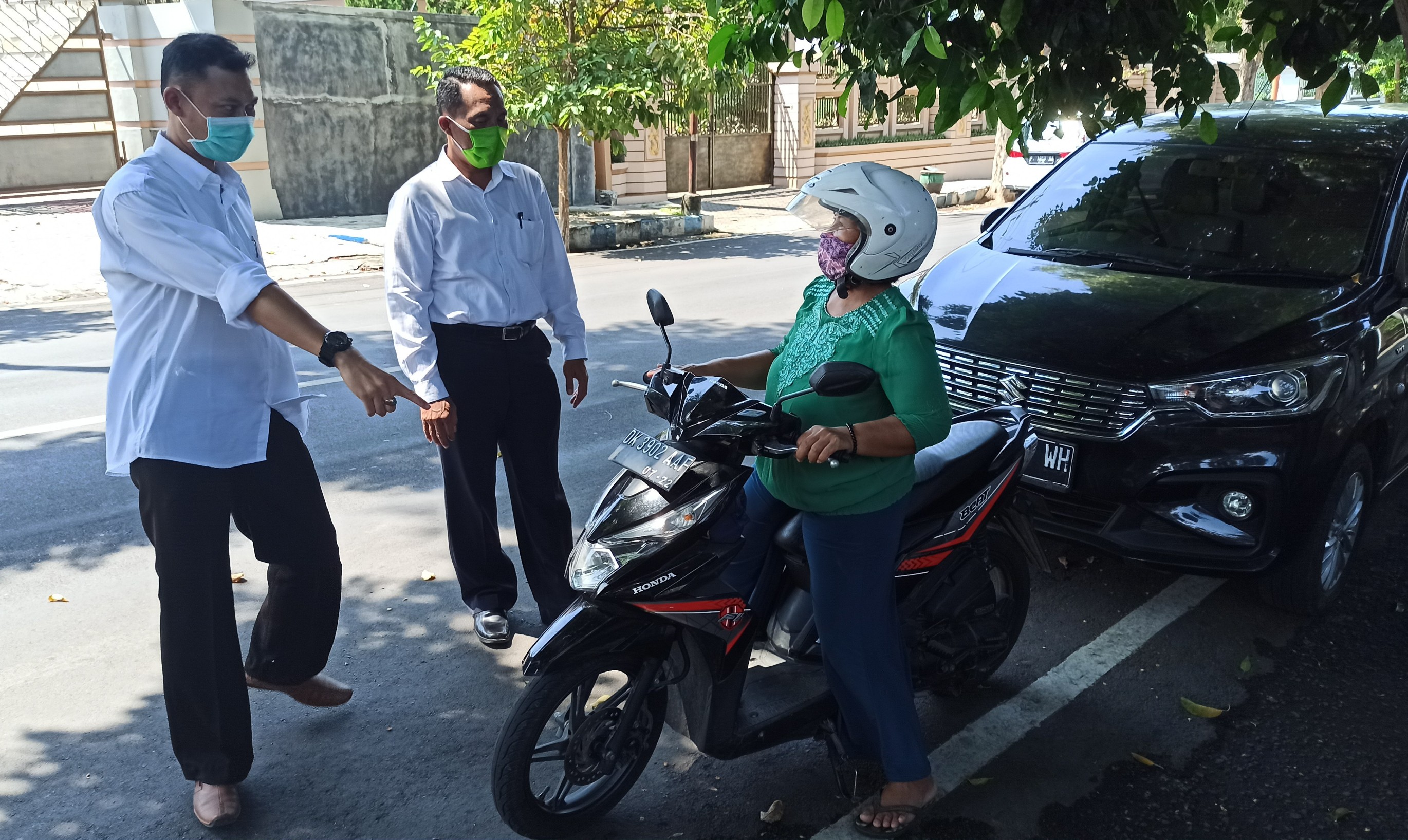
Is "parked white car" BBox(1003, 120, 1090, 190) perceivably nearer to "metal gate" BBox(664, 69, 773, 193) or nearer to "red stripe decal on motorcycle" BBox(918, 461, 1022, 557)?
"metal gate" BBox(664, 69, 773, 193)

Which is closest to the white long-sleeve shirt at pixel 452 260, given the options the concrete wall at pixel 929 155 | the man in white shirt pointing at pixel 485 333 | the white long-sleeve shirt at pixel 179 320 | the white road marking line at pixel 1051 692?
the man in white shirt pointing at pixel 485 333

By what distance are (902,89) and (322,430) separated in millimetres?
4024

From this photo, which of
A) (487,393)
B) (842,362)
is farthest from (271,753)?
(842,362)

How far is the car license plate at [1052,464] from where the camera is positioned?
3.97 metres

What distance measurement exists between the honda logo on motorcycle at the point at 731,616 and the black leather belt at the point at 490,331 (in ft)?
4.71

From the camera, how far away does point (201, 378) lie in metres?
2.87

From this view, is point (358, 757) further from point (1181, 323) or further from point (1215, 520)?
point (1181, 323)

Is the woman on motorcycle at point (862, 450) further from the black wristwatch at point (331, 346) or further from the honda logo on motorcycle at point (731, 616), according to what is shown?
the black wristwatch at point (331, 346)

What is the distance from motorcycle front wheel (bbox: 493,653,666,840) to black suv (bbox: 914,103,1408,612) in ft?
5.06

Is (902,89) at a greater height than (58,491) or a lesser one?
greater

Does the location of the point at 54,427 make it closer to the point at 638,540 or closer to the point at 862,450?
the point at 638,540

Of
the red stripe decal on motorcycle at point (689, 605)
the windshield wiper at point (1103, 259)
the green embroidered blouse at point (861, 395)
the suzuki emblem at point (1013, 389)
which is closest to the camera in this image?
the green embroidered blouse at point (861, 395)

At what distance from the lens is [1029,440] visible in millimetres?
3588

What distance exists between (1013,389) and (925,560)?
3.95ft
